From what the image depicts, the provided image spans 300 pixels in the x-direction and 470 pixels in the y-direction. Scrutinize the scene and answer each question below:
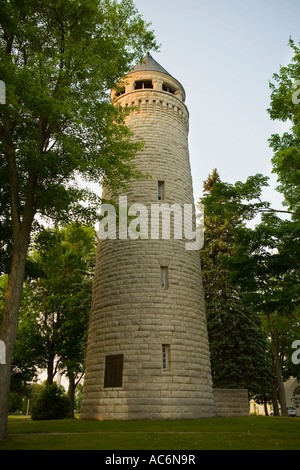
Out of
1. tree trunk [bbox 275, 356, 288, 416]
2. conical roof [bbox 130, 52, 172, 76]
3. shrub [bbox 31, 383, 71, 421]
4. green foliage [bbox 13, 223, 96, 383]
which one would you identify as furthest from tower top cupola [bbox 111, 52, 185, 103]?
tree trunk [bbox 275, 356, 288, 416]

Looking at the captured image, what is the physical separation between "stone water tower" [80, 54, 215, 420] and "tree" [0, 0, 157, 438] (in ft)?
8.03

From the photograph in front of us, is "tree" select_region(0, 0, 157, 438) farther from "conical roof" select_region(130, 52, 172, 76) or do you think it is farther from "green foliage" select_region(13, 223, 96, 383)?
"green foliage" select_region(13, 223, 96, 383)

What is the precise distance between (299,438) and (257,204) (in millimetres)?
8003

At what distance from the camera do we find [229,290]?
2305 centimetres

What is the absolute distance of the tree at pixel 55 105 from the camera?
10.5m

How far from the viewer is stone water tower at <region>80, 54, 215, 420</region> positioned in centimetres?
1386

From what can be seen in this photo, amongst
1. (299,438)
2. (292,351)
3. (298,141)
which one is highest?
(298,141)

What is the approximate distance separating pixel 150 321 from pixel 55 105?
9054mm

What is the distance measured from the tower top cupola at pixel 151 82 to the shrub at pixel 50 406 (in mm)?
16785

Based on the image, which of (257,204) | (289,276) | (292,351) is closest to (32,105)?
(257,204)

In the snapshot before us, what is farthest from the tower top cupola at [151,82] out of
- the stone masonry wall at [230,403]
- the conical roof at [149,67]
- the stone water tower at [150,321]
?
the stone masonry wall at [230,403]

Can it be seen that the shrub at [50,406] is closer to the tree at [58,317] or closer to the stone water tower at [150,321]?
the stone water tower at [150,321]

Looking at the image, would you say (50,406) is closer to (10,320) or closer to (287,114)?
(10,320)

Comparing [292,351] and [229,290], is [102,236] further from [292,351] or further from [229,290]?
[292,351]
